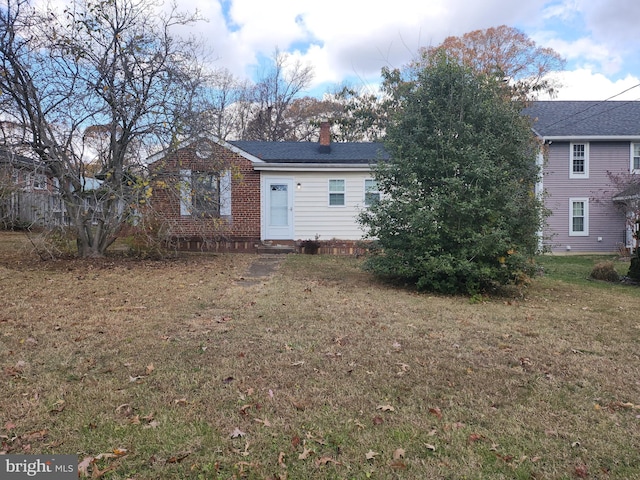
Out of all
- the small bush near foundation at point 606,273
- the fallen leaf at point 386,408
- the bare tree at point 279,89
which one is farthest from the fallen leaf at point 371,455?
the bare tree at point 279,89

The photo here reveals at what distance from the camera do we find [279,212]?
48.5ft

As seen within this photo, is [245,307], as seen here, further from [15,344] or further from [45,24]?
[45,24]

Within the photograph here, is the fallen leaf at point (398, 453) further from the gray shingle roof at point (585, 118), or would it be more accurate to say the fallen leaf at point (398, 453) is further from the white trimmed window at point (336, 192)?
the gray shingle roof at point (585, 118)

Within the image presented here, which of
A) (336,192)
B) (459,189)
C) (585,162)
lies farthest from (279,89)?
(459,189)

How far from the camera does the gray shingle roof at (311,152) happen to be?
14.5 meters

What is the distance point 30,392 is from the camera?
3156 millimetres

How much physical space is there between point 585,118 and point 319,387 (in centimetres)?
1981

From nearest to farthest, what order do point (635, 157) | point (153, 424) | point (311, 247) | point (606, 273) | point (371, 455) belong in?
1. point (371, 455)
2. point (153, 424)
3. point (606, 273)
4. point (311, 247)
5. point (635, 157)

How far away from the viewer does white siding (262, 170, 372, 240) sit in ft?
48.0

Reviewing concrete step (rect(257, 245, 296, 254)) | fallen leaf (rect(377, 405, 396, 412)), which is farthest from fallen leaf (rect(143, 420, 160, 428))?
concrete step (rect(257, 245, 296, 254))

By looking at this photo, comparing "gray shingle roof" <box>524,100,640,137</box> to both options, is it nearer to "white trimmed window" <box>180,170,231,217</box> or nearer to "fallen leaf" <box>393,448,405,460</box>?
"white trimmed window" <box>180,170,231,217</box>

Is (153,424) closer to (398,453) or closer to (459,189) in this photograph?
(398,453)

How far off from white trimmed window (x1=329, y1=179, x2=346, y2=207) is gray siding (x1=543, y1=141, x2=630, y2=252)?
29.3 feet

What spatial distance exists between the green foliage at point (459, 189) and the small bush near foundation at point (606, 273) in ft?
13.2
